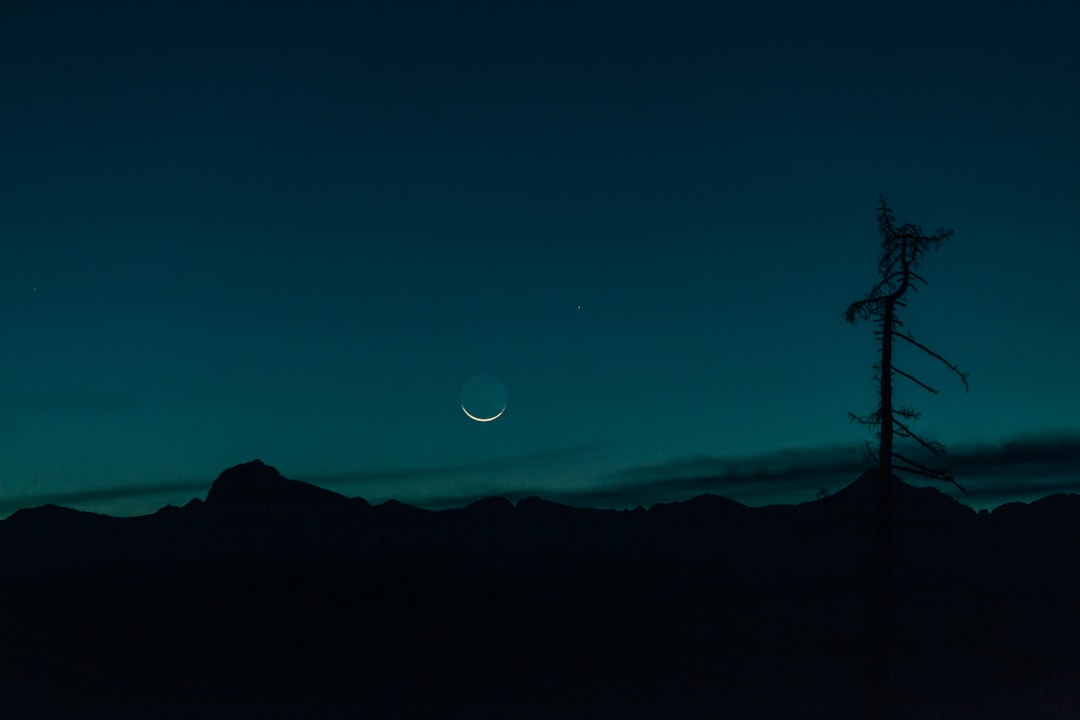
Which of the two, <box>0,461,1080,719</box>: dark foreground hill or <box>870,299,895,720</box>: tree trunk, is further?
<box>0,461,1080,719</box>: dark foreground hill

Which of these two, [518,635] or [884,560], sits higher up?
[884,560]

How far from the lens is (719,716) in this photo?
174 feet

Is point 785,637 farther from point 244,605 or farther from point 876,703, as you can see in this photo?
point 876,703

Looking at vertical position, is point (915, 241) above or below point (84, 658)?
above

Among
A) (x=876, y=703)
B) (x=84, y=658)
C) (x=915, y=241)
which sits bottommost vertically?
(x=84, y=658)

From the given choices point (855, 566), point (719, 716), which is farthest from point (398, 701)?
point (855, 566)

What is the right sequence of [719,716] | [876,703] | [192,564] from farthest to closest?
[192,564]
[719,716]
[876,703]

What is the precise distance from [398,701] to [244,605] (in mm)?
→ 77589

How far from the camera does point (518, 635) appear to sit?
110 m

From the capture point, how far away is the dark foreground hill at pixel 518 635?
56.4 m

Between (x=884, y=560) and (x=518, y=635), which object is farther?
(x=518, y=635)

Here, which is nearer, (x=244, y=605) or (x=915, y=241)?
(x=915, y=241)

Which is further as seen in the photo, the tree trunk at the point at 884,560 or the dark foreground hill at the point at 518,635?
the dark foreground hill at the point at 518,635

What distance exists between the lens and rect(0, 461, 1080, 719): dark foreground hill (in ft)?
185
